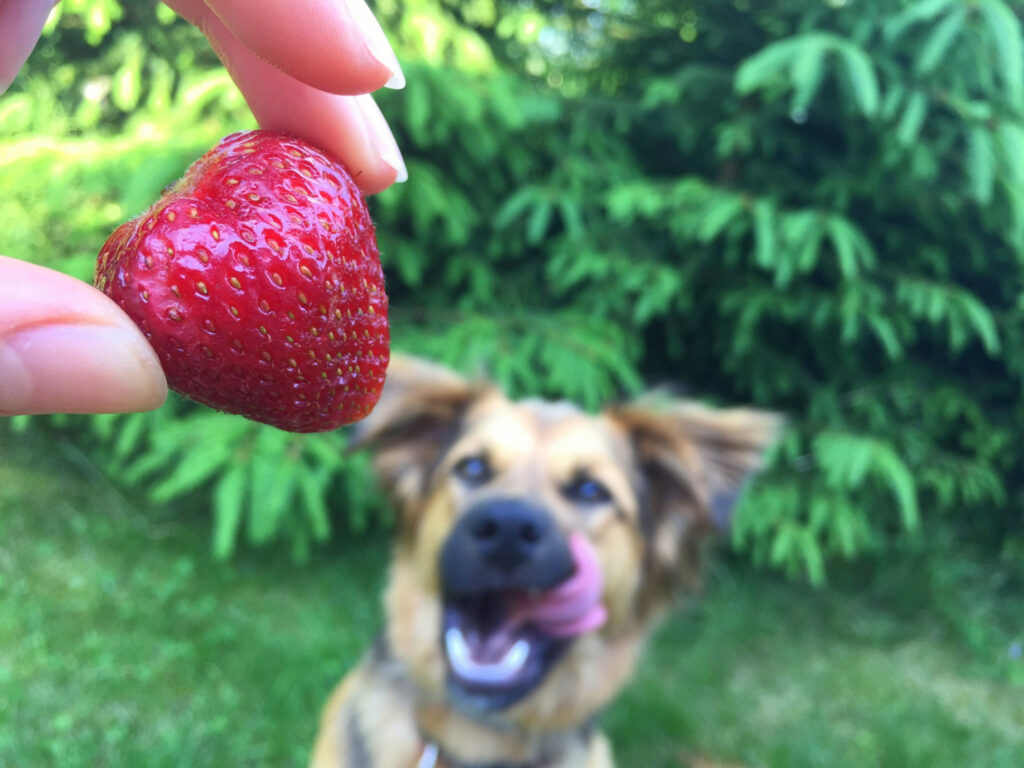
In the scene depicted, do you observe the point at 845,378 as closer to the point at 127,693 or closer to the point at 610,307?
the point at 610,307

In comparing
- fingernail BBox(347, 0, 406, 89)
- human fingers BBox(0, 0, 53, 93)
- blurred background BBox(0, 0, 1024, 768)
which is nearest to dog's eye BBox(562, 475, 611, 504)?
blurred background BBox(0, 0, 1024, 768)

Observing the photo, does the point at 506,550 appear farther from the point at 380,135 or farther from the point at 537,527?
the point at 380,135

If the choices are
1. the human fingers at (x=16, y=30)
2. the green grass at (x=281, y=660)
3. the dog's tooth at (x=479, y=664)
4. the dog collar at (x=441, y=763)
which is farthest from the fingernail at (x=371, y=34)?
the green grass at (x=281, y=660)

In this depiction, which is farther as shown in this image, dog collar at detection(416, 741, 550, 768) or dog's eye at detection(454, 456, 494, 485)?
dog's eye at detection(454, 456, 494, 485)

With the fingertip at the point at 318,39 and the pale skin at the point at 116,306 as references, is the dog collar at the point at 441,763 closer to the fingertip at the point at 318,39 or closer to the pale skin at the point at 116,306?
the pale skin at the point at 116,306

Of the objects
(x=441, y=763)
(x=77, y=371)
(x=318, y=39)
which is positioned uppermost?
(x=318, y=39)

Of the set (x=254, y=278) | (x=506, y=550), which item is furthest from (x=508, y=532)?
(x=254, y=278)

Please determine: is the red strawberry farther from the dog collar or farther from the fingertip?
the dog collar
